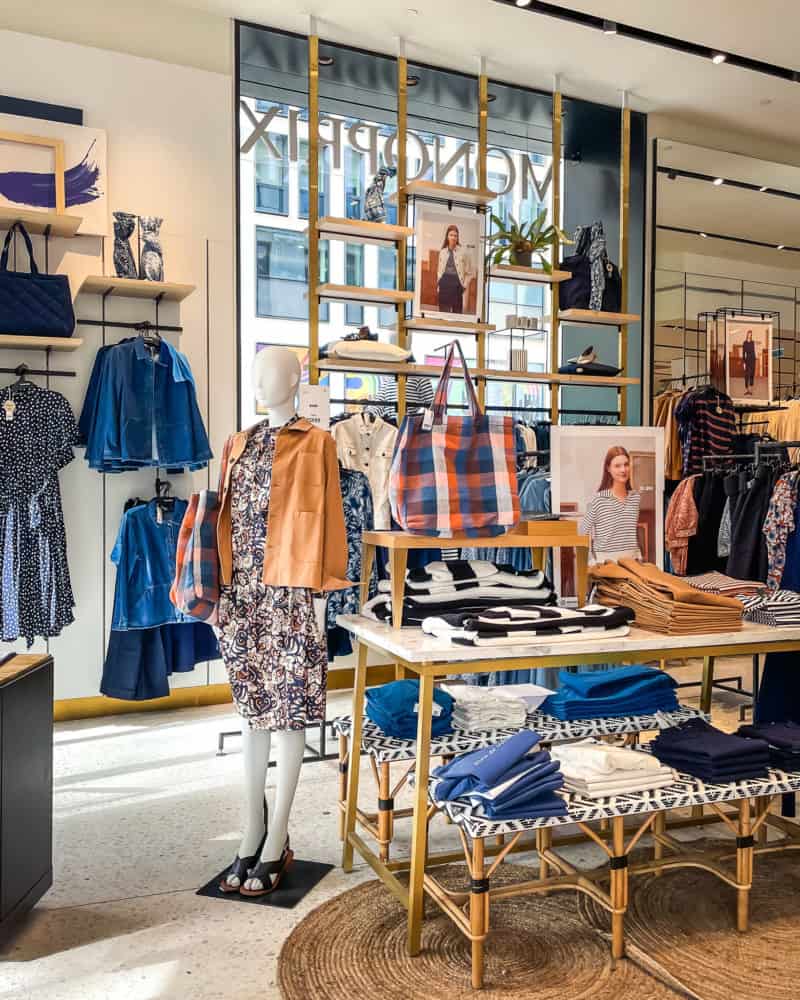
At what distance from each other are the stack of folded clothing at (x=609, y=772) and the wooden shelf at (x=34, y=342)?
321 centimetres

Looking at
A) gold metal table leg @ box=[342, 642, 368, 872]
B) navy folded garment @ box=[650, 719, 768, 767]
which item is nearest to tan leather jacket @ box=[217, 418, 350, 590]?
gold metal table leg @ box=[342, 642, 368, 872]

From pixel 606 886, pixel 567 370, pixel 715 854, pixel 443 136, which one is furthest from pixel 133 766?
pixel 443 136

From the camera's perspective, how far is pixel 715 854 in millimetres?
2814

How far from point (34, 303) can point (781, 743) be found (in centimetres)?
378

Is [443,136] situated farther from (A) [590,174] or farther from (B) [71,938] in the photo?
(B) [71,938]

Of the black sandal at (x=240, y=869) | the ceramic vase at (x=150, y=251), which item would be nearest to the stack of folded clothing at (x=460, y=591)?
the black sandal at (x=240, y=869)

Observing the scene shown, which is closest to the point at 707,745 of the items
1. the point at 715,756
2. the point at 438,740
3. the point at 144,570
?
the point at 715,756

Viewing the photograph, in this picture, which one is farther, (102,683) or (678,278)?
(678,278)

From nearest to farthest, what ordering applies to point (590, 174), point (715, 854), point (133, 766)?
point (715, 854) < point (133, 766) < point (590, 174)

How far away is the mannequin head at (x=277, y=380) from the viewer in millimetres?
2781

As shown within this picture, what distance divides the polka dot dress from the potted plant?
2.81m

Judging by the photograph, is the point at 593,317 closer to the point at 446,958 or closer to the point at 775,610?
the point at 775,610

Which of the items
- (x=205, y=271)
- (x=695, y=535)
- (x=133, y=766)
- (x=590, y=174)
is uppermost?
(x=590, y=174)

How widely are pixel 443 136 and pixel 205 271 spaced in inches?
77.4
